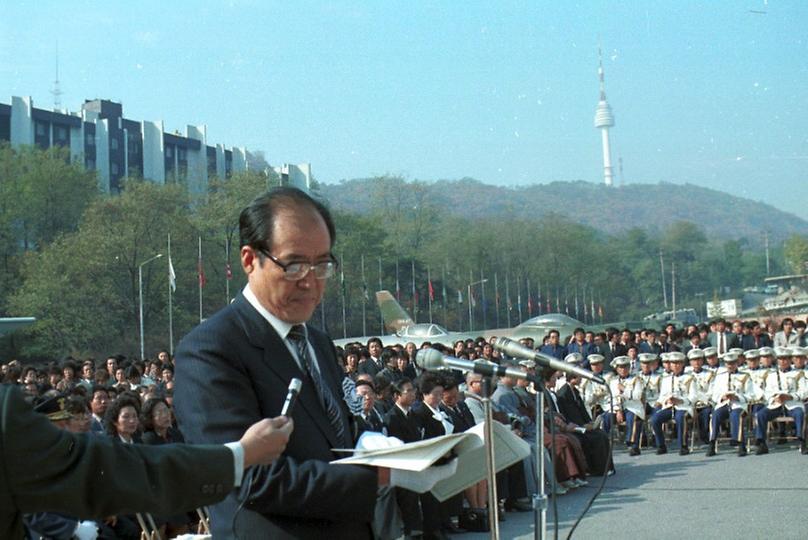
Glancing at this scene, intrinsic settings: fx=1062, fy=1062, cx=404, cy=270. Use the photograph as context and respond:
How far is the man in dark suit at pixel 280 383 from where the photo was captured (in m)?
2.69

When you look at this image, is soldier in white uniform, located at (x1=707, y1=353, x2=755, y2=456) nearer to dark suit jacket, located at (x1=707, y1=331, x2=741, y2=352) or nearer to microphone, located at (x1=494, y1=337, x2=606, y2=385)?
dark suit jacket, located at (x1=707, y1=331, x2=741, y2=352)

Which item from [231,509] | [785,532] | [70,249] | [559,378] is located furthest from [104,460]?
[70,249]

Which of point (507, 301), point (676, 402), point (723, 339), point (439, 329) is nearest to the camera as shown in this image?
point (676, 402)

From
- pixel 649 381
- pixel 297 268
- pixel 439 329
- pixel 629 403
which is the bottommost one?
pixel 629 403

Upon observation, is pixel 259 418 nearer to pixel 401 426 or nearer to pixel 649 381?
pixel 401 426

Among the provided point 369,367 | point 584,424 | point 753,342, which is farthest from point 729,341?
point 584,424

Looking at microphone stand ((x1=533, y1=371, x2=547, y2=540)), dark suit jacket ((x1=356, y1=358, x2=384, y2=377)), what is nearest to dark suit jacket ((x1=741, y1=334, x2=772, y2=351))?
dark suit jacket ((x1=356, y1=358, x2=384, y2=377))

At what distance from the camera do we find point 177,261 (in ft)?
166

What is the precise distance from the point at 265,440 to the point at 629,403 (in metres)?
14.0

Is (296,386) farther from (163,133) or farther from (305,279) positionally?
(163,133)

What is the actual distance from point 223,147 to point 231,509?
86846mm

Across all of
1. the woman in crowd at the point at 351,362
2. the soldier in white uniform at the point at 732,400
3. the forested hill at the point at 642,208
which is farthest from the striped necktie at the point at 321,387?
the forested hill at the point at 642,208

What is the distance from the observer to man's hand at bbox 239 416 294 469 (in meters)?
2.35

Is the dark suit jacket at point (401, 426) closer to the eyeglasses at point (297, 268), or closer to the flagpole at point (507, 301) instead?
the eyeglasses at point (297, 268)
